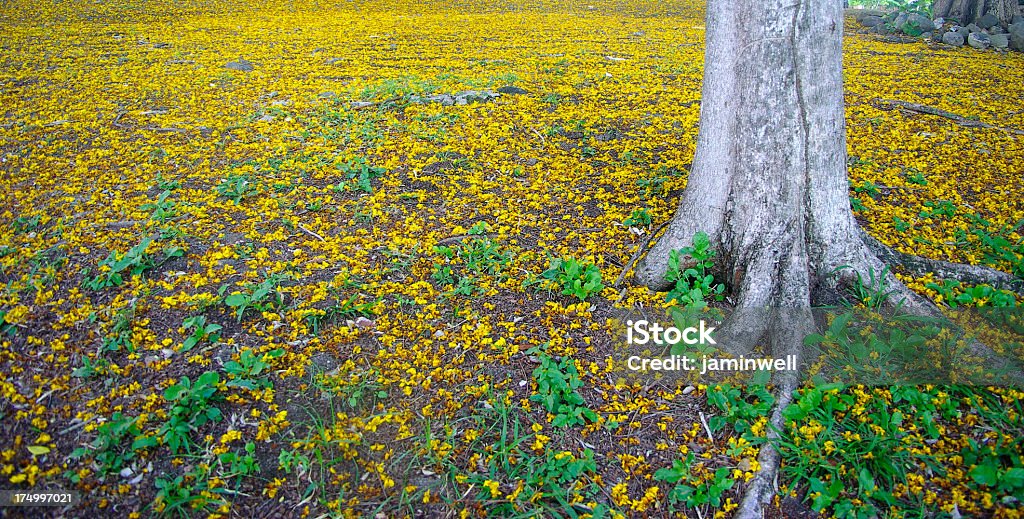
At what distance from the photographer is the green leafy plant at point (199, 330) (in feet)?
9.49

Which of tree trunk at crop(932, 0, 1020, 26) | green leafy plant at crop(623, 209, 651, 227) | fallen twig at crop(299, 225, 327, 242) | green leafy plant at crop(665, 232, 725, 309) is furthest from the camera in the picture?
tree trunk at crop(932, 0, 1020, 26)

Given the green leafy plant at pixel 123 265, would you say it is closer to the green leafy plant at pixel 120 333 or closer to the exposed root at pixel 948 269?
the green leafy plant at pixel 120 333

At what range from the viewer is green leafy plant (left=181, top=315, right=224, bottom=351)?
289 centimetres

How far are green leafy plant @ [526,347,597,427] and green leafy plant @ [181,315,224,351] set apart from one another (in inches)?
56.3

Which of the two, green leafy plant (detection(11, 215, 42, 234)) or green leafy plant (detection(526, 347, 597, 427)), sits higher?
green leafy plant (detection(11, 215, 42, 234))

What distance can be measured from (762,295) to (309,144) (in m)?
3.38

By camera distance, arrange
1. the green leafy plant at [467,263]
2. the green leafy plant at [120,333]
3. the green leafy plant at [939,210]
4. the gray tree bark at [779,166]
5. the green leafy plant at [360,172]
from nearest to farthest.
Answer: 1. the green leafy plant at [120,333]
2. the gray tree bark at [779,166]
3. the green leafy plant at [467,263]
4. the green leafy plant at [939,210]
5. the green leafy plant at [360,172]

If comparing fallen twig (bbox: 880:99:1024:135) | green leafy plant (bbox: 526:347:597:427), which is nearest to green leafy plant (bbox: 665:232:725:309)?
green leafy plant (bbox: 526:347:597:427)

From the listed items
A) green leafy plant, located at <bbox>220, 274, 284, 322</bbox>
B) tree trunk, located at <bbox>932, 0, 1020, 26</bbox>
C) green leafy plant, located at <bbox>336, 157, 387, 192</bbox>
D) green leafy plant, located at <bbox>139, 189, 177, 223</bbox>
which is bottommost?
green leafy plant, located at <bbox>220, 274, 284, 322</bbox>

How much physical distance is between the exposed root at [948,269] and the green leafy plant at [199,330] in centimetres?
315

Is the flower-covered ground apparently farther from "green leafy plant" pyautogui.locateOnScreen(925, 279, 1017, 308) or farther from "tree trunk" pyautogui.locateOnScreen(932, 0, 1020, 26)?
"tree trunk" pyautogui.locateOnScreen(932, 0, 1020, 26)

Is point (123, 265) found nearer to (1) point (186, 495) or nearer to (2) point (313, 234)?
(2) point (313, 234)

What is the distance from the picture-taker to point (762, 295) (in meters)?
3.07
